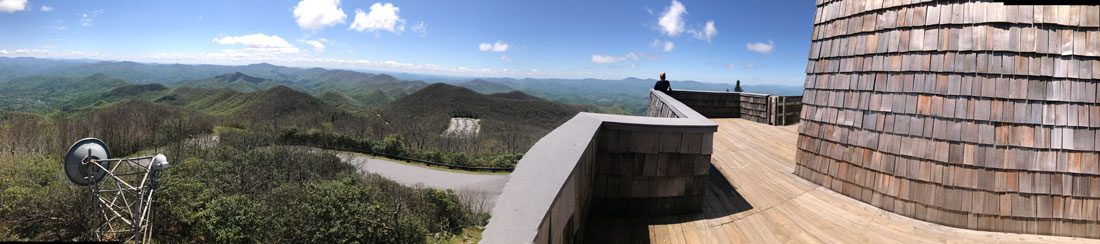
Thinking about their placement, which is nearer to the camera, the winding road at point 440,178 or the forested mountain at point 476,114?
the winding road at point 440,178

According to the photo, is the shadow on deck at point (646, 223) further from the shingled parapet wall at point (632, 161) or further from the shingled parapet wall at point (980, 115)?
the shingled parapet wall at point (980, 115)

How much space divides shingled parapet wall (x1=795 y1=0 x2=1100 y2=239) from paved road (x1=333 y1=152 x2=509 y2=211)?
100 ft

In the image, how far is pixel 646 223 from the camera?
282cm

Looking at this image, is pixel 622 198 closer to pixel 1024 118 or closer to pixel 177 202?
pixel 1024 118

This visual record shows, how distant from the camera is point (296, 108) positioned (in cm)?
9431

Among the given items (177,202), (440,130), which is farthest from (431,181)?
(440,130)

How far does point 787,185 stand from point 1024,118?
1752mm

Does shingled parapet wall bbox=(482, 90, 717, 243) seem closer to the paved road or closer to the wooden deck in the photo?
the wooden deck

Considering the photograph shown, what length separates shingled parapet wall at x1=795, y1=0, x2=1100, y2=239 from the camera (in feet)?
9.30

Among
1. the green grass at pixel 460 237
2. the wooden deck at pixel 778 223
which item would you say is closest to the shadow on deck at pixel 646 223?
the wooden deck at pixel 778 223

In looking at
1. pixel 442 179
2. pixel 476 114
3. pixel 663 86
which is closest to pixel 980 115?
pixel 663 86

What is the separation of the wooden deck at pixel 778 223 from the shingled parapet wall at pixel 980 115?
175mm

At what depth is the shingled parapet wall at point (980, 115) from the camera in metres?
2.84

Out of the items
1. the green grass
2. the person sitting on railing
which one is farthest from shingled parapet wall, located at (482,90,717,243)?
the green grass
